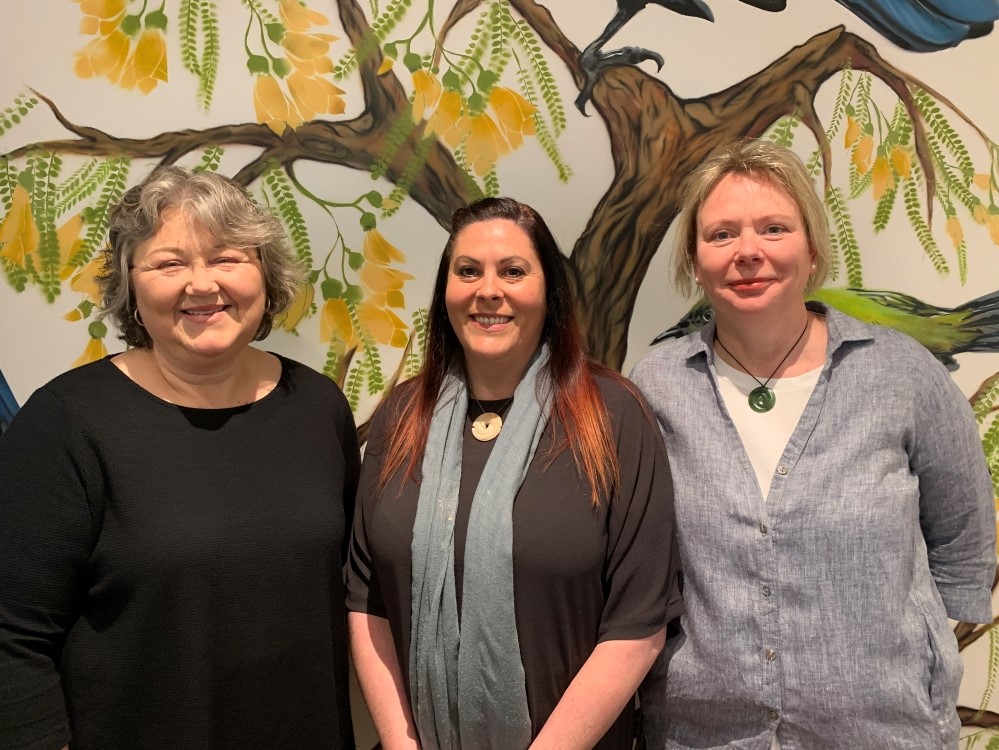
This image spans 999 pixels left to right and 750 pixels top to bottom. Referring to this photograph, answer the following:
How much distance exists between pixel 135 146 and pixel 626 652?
167 centimetres

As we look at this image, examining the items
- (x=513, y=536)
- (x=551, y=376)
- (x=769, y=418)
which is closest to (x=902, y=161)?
(x=769, y=418)

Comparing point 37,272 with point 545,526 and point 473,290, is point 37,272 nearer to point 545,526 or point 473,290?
point 473,290

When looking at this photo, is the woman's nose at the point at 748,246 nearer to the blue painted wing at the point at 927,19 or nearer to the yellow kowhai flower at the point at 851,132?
the yellow kowhai flower at the point at 851,132

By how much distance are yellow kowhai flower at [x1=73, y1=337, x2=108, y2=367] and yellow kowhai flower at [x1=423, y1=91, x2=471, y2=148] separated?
3.36 feet

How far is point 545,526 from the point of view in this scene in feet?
4.14

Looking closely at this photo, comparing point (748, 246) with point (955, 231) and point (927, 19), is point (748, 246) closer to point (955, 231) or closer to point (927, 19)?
point (955, 231)

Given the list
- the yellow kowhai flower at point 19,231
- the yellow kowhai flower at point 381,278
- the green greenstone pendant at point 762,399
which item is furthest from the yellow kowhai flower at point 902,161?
the yellow kowhai flower at point 19,231

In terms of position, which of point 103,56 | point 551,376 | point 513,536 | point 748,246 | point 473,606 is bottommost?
point 473,606

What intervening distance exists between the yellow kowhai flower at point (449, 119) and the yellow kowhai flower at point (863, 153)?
1011 mm

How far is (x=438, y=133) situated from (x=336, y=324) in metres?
0.56

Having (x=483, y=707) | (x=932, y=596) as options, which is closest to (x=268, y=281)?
(x=483, y=707)

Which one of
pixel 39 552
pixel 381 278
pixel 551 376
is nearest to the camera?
pixel 39 552

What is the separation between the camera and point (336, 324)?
71.3 inches

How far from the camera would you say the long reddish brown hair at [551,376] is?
130 centimetres
